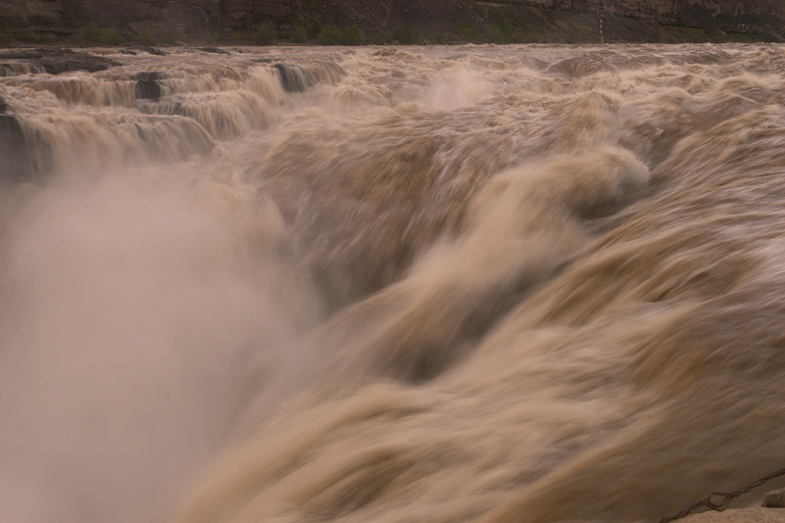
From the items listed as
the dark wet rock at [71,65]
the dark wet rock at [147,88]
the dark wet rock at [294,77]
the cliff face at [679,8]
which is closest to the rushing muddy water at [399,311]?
the dark wet rock at [147,88]

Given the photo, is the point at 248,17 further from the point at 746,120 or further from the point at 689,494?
the point at 689,494

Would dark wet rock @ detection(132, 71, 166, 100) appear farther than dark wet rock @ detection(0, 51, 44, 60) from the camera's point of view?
No

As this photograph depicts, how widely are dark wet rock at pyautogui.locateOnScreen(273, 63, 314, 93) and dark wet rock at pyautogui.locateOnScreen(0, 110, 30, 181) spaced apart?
504 centimetres

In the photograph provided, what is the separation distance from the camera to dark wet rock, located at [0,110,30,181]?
5.44 m

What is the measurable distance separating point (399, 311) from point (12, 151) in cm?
430

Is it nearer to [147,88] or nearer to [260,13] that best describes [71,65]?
[147,88]

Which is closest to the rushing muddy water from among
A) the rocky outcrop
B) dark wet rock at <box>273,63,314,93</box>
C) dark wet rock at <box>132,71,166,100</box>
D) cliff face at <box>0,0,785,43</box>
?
the rocky outcrop

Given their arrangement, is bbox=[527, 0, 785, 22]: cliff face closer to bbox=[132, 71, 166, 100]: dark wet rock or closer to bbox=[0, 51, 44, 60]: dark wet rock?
bbox=[0, 51, 44, 60]: dark wet rock

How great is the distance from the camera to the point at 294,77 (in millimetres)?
10383

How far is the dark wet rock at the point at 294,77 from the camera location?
10.2 m

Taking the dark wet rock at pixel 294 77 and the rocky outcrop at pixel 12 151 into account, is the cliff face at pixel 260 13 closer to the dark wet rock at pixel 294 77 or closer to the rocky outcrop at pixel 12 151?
the dark wet rock at pixel 294 77

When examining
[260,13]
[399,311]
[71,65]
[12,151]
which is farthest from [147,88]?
[260,13]

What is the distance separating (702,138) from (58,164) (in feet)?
19.4

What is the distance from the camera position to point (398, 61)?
43.7 feet
